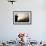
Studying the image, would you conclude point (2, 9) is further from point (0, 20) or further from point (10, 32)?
point (10, 32)

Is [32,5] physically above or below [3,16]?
above

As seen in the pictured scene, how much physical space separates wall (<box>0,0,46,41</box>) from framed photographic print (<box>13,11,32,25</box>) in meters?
0.13

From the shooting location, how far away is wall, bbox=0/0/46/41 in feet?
18.8

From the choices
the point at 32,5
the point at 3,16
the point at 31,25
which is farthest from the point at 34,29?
the point at 3,16

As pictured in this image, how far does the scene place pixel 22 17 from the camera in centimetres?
580

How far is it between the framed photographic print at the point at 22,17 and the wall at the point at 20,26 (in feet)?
0.41

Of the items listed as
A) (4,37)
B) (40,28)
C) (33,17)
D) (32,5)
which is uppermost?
(32,5)

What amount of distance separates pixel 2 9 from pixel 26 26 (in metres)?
1.23

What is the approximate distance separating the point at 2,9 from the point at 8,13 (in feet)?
0.99

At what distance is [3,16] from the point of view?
228 inches

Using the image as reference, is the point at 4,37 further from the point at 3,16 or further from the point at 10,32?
the point at 3,16

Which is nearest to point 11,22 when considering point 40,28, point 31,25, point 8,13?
point 8,13

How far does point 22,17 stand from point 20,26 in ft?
1.27

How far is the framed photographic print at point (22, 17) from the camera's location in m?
5.77
